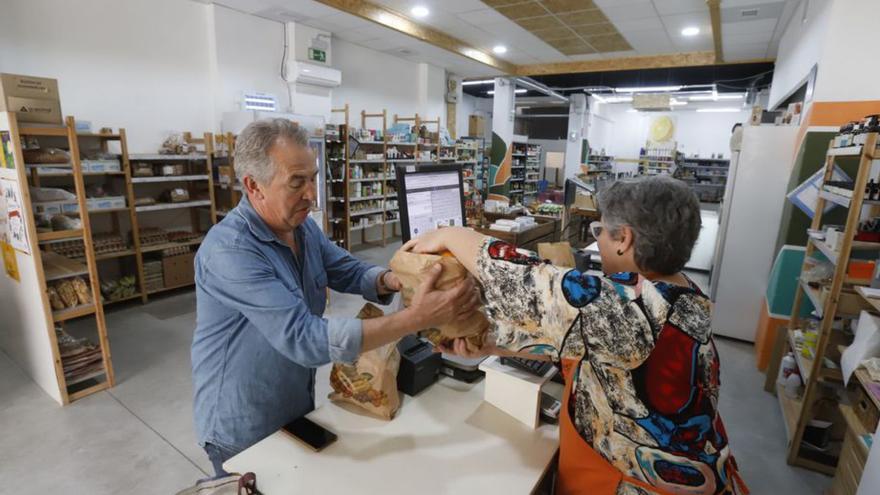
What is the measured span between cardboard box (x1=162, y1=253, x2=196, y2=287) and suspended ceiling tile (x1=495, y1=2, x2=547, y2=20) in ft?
16.7

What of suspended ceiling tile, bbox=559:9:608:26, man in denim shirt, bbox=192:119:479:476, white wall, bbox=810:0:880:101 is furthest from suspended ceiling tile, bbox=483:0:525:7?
man in denim shirt, bbox=192:119:479:476

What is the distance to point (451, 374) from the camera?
1.66 meters

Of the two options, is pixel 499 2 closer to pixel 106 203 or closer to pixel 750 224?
pixel 750 224

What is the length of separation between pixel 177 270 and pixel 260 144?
465cm

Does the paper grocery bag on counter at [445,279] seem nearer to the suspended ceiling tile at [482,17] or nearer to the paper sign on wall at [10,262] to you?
the paper sign on wall at [10,262]

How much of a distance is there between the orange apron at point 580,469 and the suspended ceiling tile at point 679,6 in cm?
599

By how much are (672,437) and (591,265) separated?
2.03m

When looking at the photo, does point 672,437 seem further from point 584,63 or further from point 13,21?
point 584,63

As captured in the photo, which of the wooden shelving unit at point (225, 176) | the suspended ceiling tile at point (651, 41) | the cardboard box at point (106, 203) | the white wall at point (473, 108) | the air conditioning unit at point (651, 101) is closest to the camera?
the cardboard box at point (106, 203)

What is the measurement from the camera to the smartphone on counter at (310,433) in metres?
1.24

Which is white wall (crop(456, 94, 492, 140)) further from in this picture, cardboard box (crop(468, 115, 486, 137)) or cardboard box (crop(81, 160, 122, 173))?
cardboard box (crop(81, 160, 122, 173))

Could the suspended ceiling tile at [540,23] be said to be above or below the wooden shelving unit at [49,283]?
above

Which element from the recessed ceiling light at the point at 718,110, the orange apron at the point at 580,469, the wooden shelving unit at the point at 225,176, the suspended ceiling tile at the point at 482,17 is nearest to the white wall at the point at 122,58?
the wooden shelving unit at the point at 225,176

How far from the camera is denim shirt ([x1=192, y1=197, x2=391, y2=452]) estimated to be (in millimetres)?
1092
